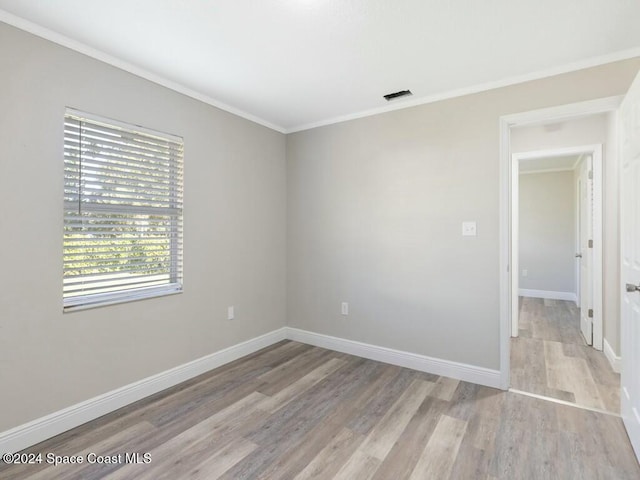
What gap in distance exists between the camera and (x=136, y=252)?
2.48 m

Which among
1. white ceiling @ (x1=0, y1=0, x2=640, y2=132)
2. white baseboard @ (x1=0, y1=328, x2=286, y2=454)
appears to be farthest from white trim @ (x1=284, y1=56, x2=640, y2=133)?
white baseboard @ (x1=0, y1=328, x2=286, y2=454)

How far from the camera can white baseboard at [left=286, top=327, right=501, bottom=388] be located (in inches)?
106

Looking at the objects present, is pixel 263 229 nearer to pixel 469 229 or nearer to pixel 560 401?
pixel 469 229

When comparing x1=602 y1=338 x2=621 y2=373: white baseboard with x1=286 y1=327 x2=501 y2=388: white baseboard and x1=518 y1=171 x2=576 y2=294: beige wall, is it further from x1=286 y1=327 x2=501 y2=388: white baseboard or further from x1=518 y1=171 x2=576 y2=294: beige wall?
x1=518 y1=171 x2=576 y2=294: beige wall

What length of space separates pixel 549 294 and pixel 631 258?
4.93 m

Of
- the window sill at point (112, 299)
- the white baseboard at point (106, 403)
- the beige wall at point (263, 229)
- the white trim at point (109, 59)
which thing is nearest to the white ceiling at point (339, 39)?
the white trim at point (109, 59)

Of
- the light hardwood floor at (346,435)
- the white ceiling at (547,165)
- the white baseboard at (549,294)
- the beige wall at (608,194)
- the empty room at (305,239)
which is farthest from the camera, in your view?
the white baseboard at (549,294)

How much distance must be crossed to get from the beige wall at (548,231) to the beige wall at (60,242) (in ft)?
17.3

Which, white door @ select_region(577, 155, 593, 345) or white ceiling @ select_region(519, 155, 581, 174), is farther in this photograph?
white ceiling @ select_region(519, 155, 581, 174)

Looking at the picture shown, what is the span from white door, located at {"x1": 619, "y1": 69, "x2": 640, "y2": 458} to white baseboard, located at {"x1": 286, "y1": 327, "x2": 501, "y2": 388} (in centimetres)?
85

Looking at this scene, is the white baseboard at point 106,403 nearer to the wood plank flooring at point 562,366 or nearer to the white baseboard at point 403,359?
the white baseboard at point 403,359

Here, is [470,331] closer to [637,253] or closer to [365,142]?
[637,253]

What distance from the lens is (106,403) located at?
2256 millimetres

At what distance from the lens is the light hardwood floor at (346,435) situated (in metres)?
1.74
